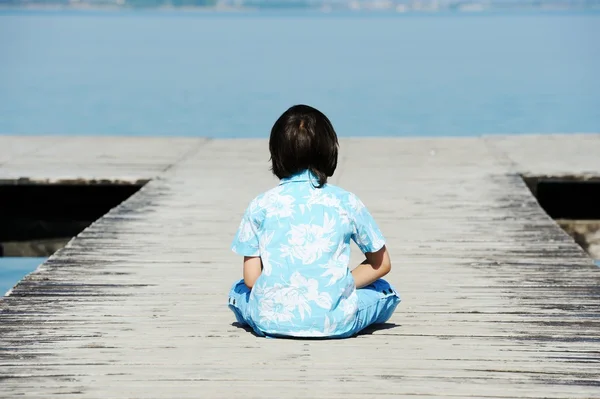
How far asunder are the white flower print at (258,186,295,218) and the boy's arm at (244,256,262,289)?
227 millimetres

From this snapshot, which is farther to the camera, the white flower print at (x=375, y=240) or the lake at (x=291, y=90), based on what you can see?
the lake at (x=291, y=90)

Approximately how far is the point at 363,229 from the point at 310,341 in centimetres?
57

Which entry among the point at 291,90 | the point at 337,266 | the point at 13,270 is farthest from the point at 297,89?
the point at 337,266

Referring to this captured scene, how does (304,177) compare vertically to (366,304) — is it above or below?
above

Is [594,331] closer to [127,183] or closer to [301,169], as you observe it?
[301,169]

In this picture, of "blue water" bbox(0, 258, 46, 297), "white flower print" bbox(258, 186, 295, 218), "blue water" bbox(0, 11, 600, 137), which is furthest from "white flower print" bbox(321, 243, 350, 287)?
"blue water" bbox(0, 11, 600, 137)

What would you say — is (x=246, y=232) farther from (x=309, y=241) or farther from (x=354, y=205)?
(x=354, y=205)

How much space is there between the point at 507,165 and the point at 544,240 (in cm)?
341

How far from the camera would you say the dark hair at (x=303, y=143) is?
4668 mm

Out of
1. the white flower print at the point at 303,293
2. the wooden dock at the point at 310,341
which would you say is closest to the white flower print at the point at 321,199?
the white flower print at the point at 303,293

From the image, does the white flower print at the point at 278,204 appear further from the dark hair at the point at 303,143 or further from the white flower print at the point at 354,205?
the white flower print at the point at 354,205

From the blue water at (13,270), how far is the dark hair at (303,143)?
1353cm

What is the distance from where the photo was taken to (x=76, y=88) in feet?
133

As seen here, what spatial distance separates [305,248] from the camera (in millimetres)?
4750
